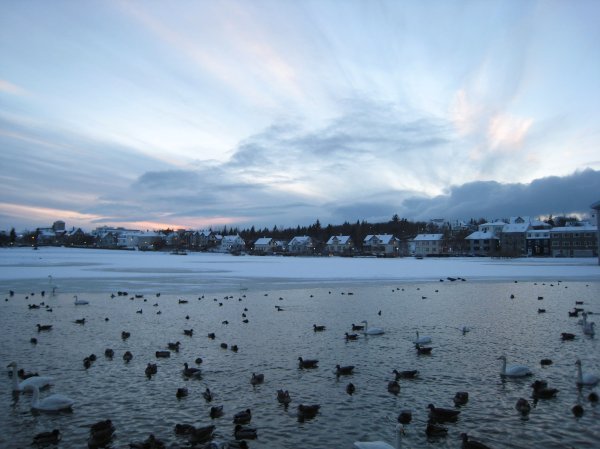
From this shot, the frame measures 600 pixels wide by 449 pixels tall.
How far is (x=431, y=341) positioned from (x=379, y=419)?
8575 millimetres

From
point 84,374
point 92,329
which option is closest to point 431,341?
point 84,374

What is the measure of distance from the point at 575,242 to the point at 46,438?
502 feet

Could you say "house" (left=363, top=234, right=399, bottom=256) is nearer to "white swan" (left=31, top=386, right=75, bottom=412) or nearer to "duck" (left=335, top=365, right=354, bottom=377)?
"duck" (left=335, top=365, right=354, bottom=377)

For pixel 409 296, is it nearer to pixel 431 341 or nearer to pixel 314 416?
pixel 431 341

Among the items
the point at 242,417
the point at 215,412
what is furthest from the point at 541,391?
the point at 215,412

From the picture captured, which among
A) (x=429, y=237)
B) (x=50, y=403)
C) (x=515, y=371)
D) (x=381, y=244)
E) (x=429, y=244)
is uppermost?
(x=429, y=237)

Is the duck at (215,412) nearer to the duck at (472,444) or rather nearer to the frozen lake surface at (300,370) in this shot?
the frozen lake surface at (300,370)

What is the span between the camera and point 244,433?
9.90m

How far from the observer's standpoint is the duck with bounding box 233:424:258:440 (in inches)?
388

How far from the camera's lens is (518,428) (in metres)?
10.4

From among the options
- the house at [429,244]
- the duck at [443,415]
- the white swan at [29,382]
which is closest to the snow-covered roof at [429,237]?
the house at [429,244]

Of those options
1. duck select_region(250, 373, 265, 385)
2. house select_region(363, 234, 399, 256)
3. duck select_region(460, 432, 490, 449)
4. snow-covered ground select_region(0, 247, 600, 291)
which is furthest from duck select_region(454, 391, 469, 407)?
house select_region(363, 234, 399, 256)

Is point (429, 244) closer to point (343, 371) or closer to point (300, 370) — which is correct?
point (300, 370)

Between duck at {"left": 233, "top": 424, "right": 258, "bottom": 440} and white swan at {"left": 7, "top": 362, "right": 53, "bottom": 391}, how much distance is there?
5.65m
